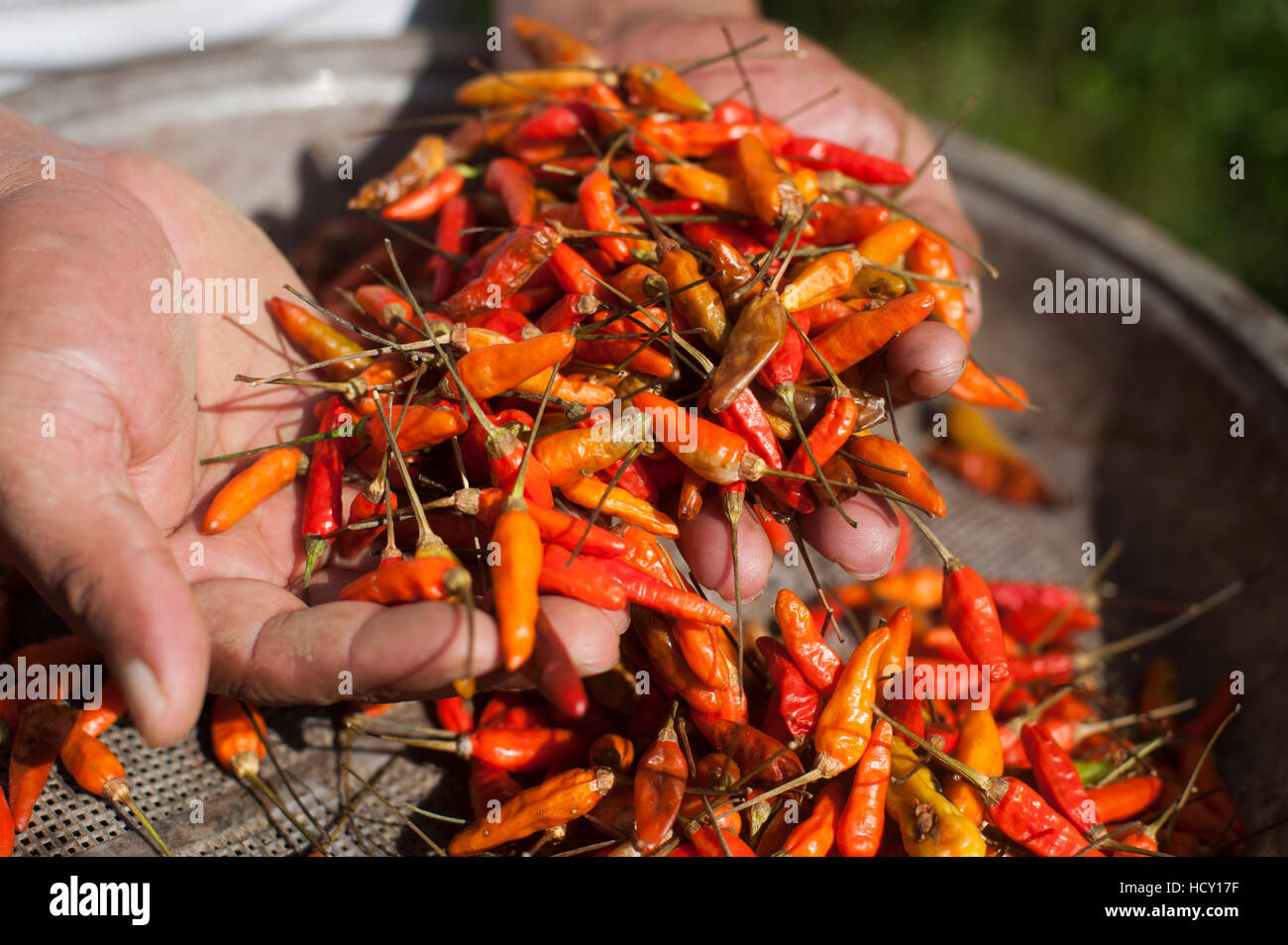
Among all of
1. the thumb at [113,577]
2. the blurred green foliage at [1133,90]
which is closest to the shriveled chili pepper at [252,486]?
the thumb at [113,577]

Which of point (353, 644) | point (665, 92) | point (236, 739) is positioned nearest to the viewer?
point (353, 644)

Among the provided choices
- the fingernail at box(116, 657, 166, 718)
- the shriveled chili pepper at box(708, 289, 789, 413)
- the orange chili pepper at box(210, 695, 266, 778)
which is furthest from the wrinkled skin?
the orange chili pepper at box(210, 695, 266, 778)

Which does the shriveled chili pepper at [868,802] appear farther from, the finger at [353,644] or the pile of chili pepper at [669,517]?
the finger at [353,644]

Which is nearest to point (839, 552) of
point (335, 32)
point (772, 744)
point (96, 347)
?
point (772, 744)

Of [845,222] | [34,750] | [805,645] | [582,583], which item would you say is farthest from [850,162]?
[34,750]

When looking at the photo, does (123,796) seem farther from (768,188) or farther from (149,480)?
(768,188)

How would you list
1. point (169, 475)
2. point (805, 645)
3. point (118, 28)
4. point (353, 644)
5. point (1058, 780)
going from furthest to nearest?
point (118, 28) → point (1058, 780) → point (805, 645) → point (169, 475) → point (353, 644)

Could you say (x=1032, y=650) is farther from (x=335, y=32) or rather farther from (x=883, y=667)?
(x=335, y=32)
